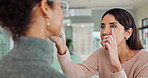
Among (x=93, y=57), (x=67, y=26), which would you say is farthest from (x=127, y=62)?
(x=67, y=26)

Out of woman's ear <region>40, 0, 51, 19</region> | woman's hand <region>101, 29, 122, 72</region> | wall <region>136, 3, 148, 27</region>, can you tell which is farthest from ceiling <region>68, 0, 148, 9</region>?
woman's ear <region>40, 0, 51, 19</region>

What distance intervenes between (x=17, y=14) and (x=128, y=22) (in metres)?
0.89

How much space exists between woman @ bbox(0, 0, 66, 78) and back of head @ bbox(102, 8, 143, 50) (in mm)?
774

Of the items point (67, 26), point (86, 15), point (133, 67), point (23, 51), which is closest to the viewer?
point (23, 51)

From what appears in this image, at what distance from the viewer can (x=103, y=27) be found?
1.19 m

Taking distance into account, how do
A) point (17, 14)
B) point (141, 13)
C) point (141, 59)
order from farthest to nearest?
point (141, 13), point (141, 59), point (17, 14)

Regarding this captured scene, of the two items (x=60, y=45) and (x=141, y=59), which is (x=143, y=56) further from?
(x=60, y=45)

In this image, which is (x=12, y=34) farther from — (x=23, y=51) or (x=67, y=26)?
(x=67, y=26)

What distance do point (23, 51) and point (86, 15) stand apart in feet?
25.1

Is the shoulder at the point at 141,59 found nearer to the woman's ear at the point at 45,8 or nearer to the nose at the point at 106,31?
the nose at the point at 106,31

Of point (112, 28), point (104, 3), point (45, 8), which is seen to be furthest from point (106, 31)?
point (104, 3)

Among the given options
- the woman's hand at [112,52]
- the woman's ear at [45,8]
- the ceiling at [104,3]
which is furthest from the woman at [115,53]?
the ceiling at [104,3]

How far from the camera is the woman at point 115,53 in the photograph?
104cm

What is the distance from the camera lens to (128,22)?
1196 mm
